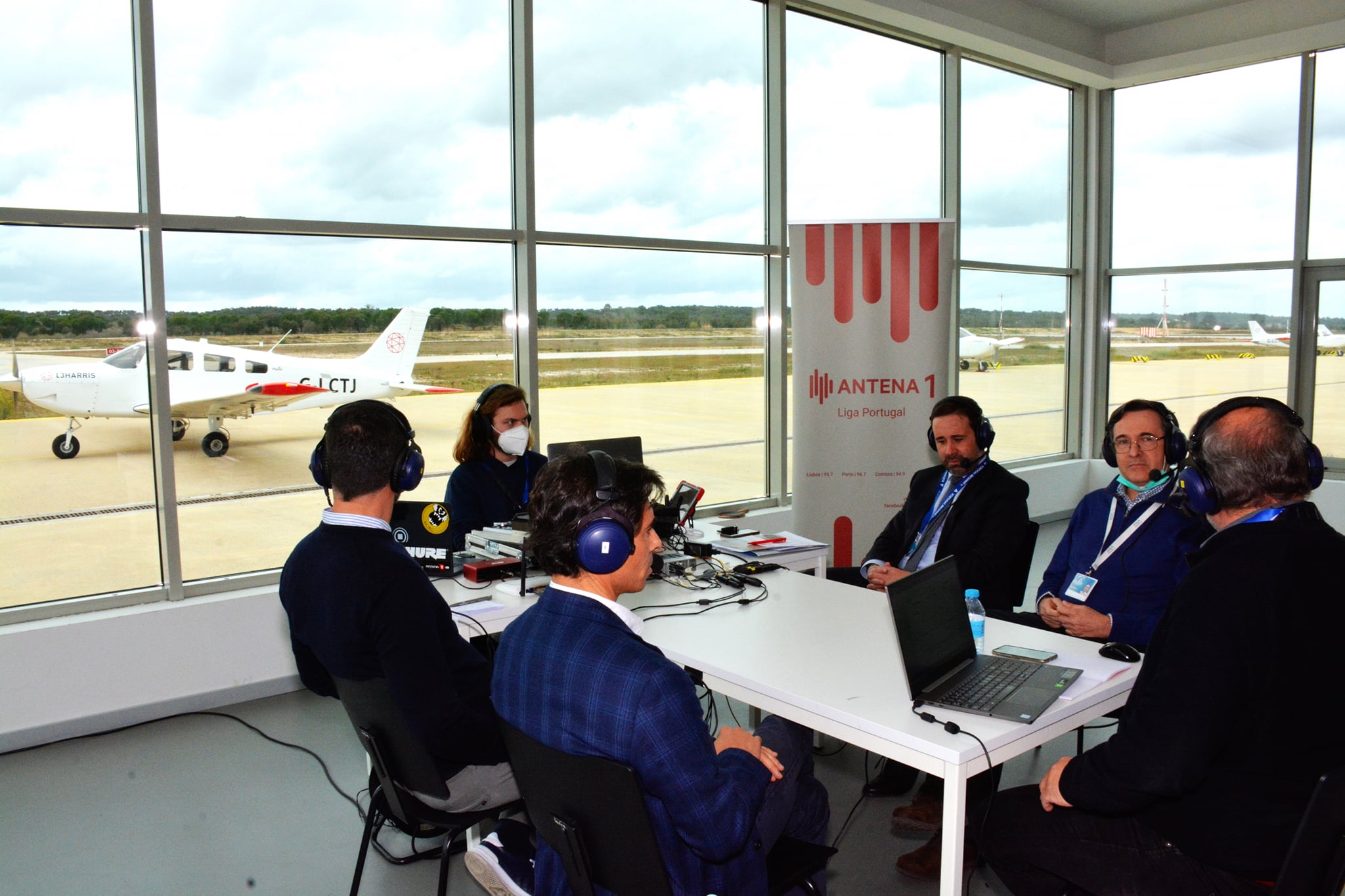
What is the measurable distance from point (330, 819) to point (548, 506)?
1974 mm

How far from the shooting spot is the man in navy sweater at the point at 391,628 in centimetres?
198

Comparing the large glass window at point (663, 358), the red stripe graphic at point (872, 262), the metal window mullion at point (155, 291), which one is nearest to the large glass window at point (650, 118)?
the large glass window at point (663, 358)

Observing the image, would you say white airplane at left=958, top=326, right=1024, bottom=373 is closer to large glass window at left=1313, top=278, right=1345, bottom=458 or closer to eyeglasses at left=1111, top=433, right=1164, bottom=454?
large glass window at left=1313, top=278, right=1345, bottom=458

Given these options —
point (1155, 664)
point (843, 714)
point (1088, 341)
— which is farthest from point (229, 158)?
point (1088, 341)

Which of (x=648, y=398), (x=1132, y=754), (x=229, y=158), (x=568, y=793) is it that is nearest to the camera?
(x=568, y=793)

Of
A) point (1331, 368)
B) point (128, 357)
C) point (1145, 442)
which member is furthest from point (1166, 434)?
point (1331, 368)

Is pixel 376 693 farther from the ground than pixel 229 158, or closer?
closer

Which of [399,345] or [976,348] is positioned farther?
[976,348]

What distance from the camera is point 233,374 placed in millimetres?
4430

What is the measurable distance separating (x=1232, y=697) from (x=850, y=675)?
0.87m

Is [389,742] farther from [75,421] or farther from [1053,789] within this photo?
[75,421]

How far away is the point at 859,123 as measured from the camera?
646 cm

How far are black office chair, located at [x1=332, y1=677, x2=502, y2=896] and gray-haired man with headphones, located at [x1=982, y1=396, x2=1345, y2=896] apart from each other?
131 cm

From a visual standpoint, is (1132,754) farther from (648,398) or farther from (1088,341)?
(1088,341)
